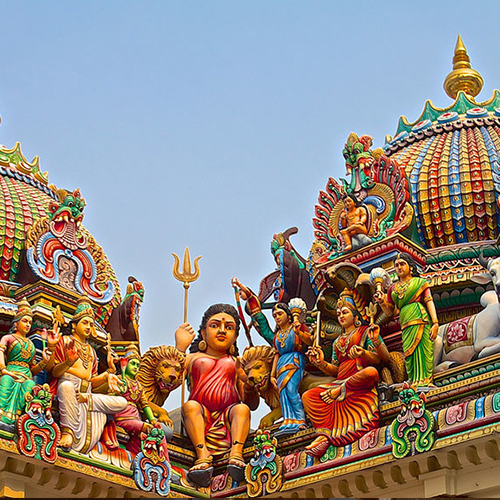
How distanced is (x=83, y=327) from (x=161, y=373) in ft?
7.12

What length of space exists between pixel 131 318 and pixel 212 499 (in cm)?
574

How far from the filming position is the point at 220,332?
20094mm

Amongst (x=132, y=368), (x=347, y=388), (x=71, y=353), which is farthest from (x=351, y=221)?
(x=71, y=353)

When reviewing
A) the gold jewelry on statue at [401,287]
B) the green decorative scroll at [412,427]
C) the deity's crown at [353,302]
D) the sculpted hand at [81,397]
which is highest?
the deity's crown at [353,302]

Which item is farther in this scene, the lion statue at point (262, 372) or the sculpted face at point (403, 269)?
the lion statue at point (262, 372)

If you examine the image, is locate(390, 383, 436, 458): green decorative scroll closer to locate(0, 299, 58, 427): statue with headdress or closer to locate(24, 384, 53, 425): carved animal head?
locate(24, 384, 53, 425): carved animal head

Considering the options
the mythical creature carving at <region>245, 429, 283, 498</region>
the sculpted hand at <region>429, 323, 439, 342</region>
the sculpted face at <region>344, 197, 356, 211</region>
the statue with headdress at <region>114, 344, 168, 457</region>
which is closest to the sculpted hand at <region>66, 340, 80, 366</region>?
the statue with headdress at <region>114, 344, 168, 457</region>

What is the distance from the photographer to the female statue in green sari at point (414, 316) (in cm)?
1734

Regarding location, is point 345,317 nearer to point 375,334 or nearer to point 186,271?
point 375,334

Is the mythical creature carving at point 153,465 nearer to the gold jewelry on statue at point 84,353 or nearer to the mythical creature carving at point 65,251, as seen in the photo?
the gold jewelry on statue at point 84,353

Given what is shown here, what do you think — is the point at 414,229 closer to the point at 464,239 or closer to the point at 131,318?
the point at 464,239

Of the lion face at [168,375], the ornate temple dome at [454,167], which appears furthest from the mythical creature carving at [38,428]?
the ornate temple dome at [454,167]

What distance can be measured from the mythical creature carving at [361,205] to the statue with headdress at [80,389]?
4843 mm

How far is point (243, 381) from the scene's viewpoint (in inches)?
770
